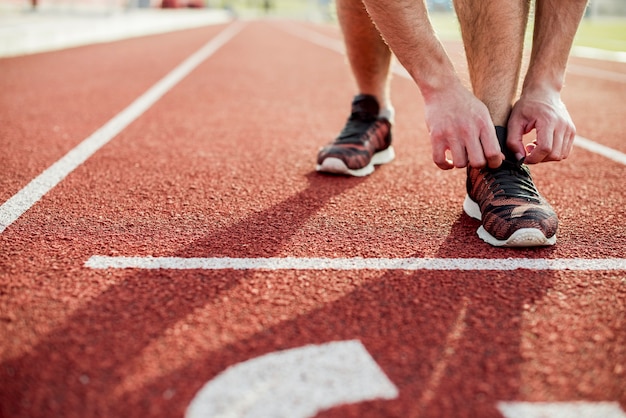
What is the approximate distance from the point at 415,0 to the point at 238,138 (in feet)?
6.60

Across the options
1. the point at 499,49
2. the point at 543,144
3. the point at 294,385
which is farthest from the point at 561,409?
the point at 499,49

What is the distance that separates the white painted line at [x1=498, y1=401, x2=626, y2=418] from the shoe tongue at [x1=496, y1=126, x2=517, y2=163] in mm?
1167

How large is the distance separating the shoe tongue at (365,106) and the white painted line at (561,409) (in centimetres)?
207

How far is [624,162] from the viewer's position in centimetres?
339

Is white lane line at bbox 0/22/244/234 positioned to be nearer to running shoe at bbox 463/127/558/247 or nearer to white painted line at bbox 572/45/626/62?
running shoe at bbox 463/127/558/247

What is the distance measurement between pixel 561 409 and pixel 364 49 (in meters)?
2.19

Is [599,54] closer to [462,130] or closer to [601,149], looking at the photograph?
[601,149]

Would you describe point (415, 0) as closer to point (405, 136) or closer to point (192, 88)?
point (405, 136)

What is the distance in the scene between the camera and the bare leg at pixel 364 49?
2.97 m

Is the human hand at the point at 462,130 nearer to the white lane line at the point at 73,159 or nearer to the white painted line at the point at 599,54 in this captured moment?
the white lane line at the point at 73,159

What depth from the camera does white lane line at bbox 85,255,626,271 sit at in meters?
1.91

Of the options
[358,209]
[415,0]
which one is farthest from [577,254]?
[415,0]

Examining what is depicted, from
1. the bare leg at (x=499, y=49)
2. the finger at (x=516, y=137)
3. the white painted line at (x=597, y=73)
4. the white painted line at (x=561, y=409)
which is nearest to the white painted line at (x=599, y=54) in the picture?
the white painted line at (x=597, y=73)

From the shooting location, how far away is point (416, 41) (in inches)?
83.0
